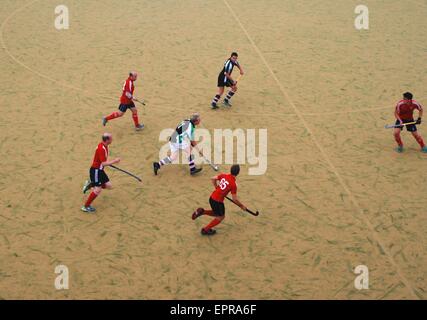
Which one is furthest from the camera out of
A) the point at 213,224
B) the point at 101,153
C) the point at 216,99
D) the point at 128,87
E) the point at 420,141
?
the point at 216,99

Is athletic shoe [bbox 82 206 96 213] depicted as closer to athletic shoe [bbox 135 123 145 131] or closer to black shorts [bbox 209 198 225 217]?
black shorts [bbox 209 198 225 217]

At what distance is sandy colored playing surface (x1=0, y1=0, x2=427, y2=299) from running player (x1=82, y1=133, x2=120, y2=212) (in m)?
0.52

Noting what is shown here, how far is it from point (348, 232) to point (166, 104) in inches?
344

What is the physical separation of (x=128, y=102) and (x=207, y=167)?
11.0ft

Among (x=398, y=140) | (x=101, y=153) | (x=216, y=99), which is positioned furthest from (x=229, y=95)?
(x=101, y=153)

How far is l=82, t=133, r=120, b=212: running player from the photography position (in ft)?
40.3

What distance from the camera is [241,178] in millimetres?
14336

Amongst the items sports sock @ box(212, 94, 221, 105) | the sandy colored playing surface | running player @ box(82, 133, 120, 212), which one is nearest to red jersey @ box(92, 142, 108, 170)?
running player @ box(82, 133, 120, 212)

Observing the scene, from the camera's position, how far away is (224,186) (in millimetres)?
11438

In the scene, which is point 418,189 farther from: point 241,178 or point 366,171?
point 241,178

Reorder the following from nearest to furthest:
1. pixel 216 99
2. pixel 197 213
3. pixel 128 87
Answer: pixel 197 213 → pixel 128 87 → pixel 216 99

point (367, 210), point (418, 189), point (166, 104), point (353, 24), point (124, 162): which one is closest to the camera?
point (367, 210)

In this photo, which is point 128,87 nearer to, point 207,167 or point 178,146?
point 178,146

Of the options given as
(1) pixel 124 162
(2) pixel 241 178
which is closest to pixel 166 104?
(1) pixel 124 162
